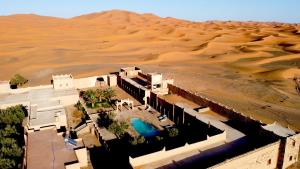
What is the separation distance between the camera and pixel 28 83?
173 ft

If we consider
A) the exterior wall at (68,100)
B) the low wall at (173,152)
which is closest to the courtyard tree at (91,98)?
the exterior wall at (68,100)

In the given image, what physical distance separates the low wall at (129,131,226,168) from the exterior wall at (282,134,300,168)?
16.6ft

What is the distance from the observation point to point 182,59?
75500 millimetres

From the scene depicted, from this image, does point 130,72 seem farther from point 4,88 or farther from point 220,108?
point 220,108

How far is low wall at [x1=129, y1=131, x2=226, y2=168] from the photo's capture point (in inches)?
880

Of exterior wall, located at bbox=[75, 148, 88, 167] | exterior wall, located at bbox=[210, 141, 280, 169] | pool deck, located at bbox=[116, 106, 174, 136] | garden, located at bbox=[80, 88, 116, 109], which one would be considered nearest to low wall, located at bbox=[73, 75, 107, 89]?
garden, located at bbox=[80, 88, 116, 109]

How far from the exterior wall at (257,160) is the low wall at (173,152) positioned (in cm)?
377

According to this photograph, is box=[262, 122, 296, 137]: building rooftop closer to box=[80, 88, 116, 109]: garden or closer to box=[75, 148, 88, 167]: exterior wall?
box=[75, 148, 88, 167]: exterior wall

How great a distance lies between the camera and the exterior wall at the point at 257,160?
21.4 m

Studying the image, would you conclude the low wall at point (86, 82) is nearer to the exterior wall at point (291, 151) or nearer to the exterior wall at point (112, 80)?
the exterior wall at point (112, 80)

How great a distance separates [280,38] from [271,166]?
87724 mm

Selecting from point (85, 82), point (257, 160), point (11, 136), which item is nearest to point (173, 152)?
point (257, 160)

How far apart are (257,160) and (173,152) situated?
649 cm

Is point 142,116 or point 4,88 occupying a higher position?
point 4,88
